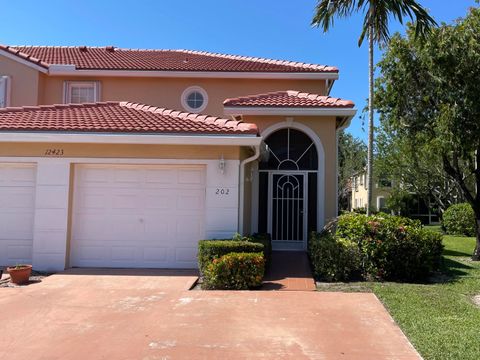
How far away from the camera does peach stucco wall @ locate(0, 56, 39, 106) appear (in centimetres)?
1551

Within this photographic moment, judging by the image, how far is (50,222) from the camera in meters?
10.5

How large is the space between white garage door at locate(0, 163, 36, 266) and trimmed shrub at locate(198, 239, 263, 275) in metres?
4.44

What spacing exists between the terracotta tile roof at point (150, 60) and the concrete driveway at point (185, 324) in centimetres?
924

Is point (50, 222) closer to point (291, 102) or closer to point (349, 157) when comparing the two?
point (291, 102)

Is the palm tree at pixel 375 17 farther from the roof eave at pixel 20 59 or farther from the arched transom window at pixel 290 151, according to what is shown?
the roof eave at pixel 20 59

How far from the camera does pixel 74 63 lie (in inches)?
650

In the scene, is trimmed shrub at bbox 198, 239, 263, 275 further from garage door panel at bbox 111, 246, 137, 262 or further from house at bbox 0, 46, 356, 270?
garage door panel at bbox 111, 246, 137, 262

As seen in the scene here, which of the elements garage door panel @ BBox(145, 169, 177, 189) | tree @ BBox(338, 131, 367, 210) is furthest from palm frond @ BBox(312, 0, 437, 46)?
tree @ BBox(338, 131, 367, 210)

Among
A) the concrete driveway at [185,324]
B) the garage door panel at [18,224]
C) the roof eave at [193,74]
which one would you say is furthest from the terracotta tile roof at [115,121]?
the concrete driveway at [185,324]

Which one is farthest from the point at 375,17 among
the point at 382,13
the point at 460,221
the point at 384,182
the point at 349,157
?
the point at 349,157

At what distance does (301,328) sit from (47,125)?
763 cm

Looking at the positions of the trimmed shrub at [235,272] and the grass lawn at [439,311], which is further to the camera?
the trimmed shrub at [235,272]

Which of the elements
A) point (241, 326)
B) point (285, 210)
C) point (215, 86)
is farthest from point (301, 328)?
point (215, 86)

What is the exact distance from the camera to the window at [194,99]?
15.9 metres
